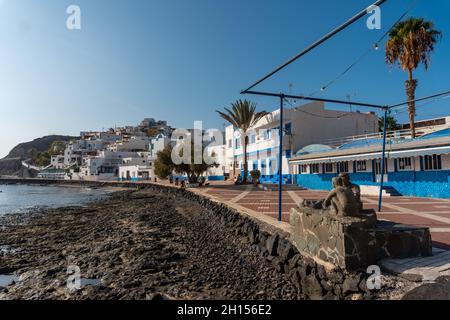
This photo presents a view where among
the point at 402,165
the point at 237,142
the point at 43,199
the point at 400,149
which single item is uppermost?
the point at 237,142

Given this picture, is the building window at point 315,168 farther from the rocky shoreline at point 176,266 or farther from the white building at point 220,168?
the white building at point 220,168

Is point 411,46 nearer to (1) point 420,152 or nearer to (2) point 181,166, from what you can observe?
(1) point 420,152

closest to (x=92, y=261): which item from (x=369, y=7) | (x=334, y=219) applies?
(x=334, y=219)

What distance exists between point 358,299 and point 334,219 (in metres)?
1.69

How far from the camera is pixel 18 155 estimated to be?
181 m

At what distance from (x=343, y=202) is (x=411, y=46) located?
810 inches

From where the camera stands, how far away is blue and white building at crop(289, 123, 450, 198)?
54.6 ft

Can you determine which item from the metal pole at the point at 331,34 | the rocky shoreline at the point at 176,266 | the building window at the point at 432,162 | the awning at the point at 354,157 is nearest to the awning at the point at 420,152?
the awning at the point at 354,157

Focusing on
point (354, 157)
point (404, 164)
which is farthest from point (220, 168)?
point (404, 164)

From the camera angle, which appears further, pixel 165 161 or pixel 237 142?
pixel 237 142

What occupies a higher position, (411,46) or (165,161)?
(411,46)

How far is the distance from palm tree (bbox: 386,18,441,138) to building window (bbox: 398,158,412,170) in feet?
9.67

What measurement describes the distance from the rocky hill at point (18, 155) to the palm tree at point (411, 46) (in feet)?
539
